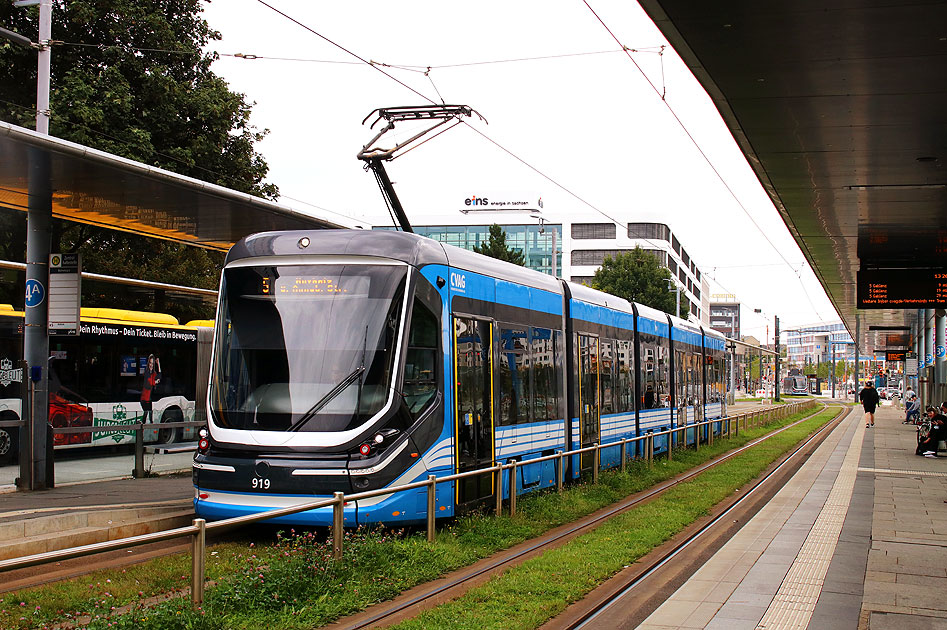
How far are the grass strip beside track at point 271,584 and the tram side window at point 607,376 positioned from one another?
7.15 meters

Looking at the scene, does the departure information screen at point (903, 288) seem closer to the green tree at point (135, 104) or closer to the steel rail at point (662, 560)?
the steel rail at point (662, 560)

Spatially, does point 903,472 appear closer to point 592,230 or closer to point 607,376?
point 607,376

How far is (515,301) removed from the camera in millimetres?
13625

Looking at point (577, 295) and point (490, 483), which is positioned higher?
point (577, 295)

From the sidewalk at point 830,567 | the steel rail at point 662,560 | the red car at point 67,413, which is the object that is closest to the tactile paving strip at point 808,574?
the sidewalk at point 830,567

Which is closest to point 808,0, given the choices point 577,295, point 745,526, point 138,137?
point 745,526

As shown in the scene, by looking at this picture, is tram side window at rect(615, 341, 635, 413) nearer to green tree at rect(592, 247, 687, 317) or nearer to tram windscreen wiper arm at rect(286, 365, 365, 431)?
tram windscreen wiper arm at rect(286, 365, 365, 431)

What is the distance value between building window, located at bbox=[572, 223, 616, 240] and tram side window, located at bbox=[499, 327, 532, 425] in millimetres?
91307

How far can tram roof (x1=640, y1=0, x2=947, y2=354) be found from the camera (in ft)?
25.9

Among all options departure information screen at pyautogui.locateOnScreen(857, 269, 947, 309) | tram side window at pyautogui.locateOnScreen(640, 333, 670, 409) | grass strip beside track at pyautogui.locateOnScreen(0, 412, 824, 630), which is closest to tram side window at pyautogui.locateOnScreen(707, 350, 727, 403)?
tram side window at pyautogui.locateOnScreen(640, 333, 670, 409)

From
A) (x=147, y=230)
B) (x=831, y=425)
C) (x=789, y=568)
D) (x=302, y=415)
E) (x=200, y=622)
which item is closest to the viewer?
(x=200, y=622)

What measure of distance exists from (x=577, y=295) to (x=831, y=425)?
2983 cm

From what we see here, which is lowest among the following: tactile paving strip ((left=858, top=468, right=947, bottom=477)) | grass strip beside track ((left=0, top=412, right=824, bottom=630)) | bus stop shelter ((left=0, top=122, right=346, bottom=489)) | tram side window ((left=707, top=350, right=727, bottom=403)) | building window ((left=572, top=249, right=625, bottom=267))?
tactile paving strip ((left=858, top=468, right=947, bottom=477))

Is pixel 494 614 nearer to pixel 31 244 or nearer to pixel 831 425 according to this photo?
pixel 31 244
